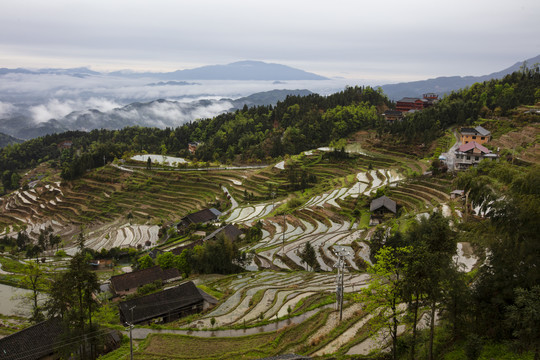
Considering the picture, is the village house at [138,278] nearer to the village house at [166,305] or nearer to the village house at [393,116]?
the village house at [166,305]

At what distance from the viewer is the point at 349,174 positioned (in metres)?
58.9

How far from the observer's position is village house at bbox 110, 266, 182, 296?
28.6 meters

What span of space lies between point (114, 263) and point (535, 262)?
4017cm

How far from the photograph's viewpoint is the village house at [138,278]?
28625 millimetres

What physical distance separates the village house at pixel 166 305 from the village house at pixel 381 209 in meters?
21.4

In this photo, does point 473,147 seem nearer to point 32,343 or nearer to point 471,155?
point 471,155

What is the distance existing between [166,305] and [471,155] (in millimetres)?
38775

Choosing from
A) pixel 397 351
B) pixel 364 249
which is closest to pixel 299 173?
pixel 364 249

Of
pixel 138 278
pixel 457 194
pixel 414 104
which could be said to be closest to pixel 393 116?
pixel 414 104

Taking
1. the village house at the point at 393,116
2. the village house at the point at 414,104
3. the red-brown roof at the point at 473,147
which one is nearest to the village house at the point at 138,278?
the red-brown roof at the point at 473,147

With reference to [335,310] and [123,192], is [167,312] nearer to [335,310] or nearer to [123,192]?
[335,310]

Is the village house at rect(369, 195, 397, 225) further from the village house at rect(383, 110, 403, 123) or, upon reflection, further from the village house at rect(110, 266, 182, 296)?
the village house at rect(383, 110, 403, 123)

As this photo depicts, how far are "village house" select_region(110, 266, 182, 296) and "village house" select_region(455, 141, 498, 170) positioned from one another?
35509 millimetres

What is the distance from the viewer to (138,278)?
29719 millimetres
